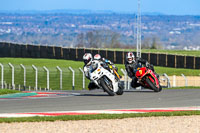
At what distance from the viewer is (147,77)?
2317 centimetres

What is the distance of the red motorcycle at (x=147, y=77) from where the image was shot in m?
23.2

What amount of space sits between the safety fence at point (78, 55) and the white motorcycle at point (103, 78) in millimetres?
51028

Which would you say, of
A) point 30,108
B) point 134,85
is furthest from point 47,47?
point 30,108

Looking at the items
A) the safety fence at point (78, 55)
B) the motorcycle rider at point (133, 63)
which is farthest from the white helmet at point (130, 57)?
the safety fence at point (78, 55)

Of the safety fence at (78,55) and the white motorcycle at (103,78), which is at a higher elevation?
the white motorcycle at (103,78)

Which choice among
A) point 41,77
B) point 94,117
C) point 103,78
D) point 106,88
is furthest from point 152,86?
point 41,77

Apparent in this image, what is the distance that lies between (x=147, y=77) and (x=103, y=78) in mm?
2727

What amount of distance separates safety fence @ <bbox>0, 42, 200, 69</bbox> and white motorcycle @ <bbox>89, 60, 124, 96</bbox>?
51.0 metres

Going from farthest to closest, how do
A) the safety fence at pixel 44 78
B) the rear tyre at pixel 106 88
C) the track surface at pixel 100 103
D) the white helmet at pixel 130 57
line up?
the safety fence at pixel 44 78 → the white helmet at pixel 130 57 → the rear tyre at pixel 106 88 → the track surface at pixel 100 103

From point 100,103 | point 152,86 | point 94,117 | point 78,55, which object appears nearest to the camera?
point 94,117

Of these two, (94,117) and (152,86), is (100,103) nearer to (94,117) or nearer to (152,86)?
(94,117)

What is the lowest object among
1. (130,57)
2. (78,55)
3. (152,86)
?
(78,55)

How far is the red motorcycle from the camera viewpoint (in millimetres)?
23156

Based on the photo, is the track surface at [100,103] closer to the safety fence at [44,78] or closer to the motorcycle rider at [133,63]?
the motorcycle rider at [133,63]
